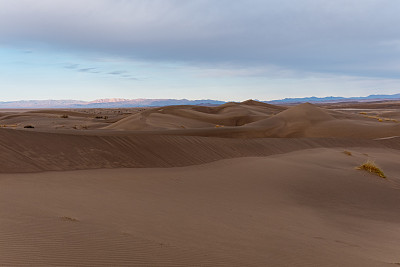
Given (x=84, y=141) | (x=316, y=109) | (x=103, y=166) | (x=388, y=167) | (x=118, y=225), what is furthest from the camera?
(x=316, y=109)

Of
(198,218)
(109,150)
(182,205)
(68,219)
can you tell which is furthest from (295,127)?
(68,219)

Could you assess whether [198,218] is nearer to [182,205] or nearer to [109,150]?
[182,205]

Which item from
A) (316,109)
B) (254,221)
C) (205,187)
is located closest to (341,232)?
(254,221)

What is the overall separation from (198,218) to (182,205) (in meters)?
1.01

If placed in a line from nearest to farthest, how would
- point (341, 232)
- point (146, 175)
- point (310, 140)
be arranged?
point (341, 232) → point (146, 175) → point (310, 140)

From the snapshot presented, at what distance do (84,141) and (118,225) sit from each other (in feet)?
29.7

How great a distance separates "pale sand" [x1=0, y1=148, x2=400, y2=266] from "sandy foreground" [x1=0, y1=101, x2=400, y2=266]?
0.03 m

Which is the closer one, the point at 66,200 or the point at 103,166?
the point at 66,200

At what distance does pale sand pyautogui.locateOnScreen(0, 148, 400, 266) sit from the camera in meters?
4.36

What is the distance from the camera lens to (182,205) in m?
7.35

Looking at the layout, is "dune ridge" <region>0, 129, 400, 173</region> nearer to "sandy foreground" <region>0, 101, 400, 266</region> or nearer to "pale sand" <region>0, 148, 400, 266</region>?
"sandy foreground" <region>0, 101, 400, 266</region>

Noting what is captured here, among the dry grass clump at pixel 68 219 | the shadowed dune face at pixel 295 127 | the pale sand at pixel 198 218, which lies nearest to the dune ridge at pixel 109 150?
the pale sand at pixel 198 218

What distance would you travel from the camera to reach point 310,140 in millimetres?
22453

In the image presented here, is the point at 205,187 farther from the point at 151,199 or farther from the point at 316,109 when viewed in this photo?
the point at 316,109
